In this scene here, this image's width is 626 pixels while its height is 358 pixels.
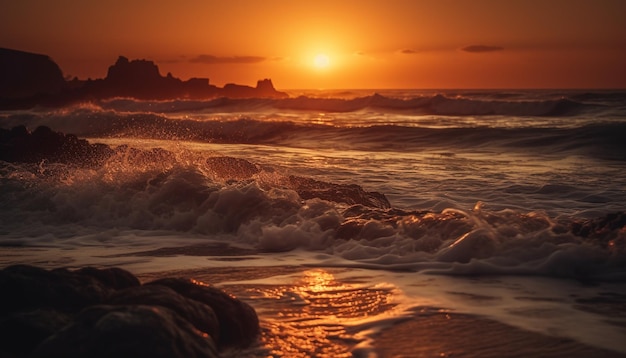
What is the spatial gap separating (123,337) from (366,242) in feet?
14.4

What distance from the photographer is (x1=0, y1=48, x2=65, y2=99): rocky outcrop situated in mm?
91062

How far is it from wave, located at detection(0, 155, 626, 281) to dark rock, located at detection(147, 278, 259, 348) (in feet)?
8.26

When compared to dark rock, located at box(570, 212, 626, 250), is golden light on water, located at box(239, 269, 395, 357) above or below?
below

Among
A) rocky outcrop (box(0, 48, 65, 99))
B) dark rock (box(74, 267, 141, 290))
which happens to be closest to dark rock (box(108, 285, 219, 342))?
dark rock (box(74, 267, 141, 290))

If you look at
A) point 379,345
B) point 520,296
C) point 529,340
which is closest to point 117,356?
point 379,345

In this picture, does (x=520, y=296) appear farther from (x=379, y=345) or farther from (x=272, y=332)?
(x=272, y=332)

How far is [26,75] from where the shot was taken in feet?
308

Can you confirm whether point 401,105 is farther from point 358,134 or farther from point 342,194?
point 342,194

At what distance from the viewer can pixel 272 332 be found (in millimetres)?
4270

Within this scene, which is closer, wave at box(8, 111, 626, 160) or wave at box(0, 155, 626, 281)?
wave at box(0, 155, 626, 281)

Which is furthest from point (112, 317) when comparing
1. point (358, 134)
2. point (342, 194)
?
point (358, 134)

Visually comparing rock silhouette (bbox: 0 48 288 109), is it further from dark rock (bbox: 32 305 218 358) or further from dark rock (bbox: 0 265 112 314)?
dark rock (bbox: 32 305 218 358)

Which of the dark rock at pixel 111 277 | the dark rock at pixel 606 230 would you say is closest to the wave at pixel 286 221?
the dark rock at pixel 606 230

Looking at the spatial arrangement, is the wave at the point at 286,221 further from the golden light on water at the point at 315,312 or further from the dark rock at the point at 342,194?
the golden light on water at the point at 315,312
